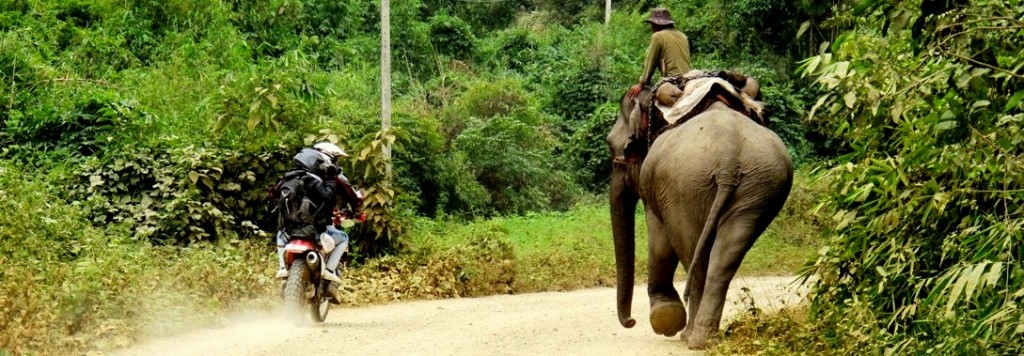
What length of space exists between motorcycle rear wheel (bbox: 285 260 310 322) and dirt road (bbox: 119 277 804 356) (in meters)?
0.16

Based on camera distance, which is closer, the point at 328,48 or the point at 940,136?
the point at 940,136

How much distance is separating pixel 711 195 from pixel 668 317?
4.22 ft

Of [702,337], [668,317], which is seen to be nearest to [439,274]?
[668,317]

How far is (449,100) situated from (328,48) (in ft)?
12.3

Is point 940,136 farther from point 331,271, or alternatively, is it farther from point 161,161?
point 161,161

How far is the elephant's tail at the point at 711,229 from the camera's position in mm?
9453

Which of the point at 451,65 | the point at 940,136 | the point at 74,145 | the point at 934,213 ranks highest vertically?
the point at 940,136

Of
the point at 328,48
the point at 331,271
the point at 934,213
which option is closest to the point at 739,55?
the point at 328,48

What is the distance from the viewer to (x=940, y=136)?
7.20 meters

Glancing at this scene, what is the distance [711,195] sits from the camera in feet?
31.7

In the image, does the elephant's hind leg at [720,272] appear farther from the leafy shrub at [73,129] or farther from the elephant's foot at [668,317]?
the leafy shrub at [73,129]

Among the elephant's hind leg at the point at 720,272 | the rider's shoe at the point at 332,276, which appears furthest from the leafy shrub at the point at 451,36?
the elephant's hind leg at the point at 720,272

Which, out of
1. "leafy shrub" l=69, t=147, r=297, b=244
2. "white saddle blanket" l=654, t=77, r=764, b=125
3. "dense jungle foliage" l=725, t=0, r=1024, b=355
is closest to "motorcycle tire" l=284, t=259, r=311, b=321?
"leafy shrub" l=69, t=147, r=297, b=244

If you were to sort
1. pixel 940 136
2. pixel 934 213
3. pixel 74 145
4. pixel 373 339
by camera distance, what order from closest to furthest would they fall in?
pixel 940 136 < pixel 934 213 < pixel 373 339 < pixel 74 145
